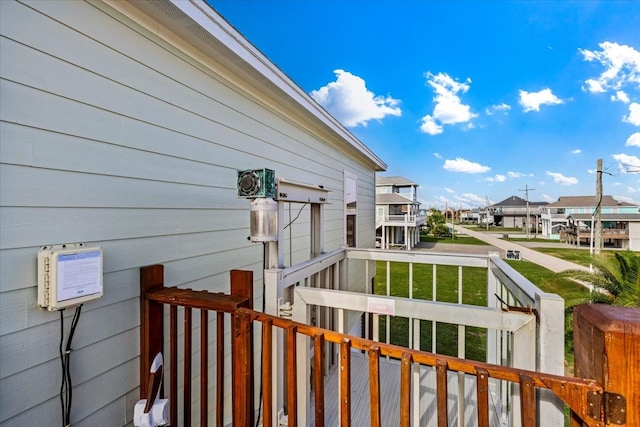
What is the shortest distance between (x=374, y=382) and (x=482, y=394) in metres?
0.35

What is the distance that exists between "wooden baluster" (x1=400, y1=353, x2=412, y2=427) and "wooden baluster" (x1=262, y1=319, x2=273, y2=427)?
581 mm

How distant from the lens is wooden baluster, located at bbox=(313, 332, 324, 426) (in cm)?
108

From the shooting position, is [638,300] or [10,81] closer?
[10,81]

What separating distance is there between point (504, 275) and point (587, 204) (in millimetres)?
42291

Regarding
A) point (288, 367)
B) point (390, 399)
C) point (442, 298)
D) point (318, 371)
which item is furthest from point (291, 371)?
→ point (442, 298)

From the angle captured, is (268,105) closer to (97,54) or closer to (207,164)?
(207,164)

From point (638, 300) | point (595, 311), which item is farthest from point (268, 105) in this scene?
point (638, 300)

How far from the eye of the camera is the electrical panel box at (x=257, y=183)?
1589mm

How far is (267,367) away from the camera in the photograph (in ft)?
4.20

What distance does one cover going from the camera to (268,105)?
297 cm

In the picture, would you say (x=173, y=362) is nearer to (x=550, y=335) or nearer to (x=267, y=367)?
(x=267, y=367)

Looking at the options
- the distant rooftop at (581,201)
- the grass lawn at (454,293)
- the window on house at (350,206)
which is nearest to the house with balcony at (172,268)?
the grass lawn at (454,293)

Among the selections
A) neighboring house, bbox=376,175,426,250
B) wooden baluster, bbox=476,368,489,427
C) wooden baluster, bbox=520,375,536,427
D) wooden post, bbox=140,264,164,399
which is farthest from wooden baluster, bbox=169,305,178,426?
neighboring house, bbox=376,175,426,250

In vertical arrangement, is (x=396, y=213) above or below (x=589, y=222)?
above
